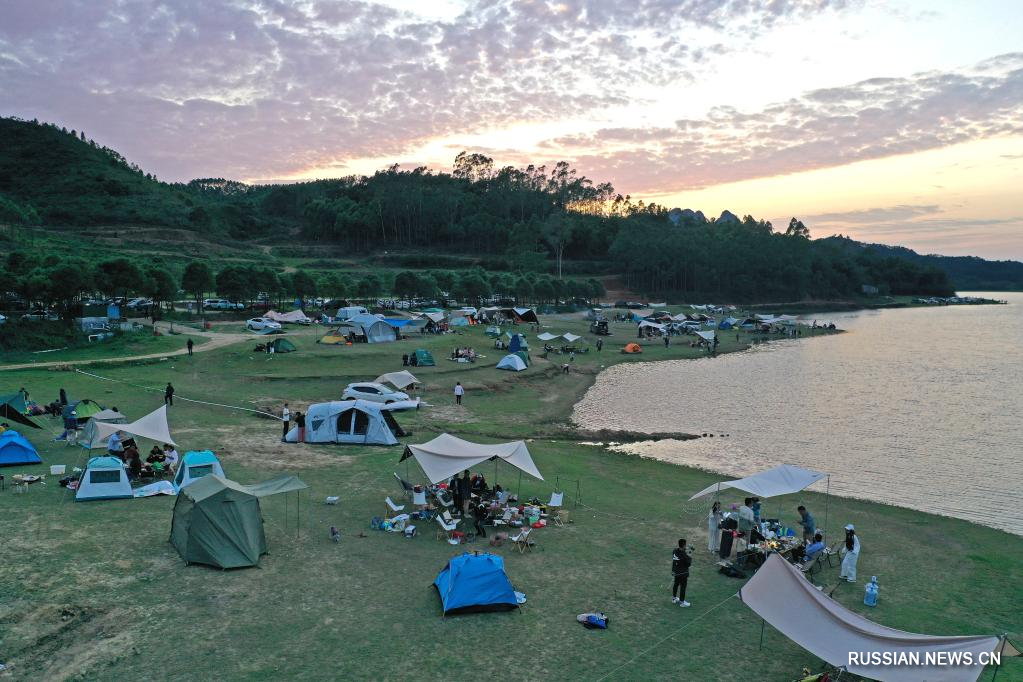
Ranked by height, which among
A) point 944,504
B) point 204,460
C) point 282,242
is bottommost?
point 944,504

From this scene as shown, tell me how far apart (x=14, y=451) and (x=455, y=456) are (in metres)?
14.0

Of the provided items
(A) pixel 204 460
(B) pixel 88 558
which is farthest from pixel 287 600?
(A) pixel 204 460

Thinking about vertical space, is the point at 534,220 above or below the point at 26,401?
Answer: above

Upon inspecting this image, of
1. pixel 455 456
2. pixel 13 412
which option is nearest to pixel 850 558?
pixel 455 456

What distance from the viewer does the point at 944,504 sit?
76.7 ft

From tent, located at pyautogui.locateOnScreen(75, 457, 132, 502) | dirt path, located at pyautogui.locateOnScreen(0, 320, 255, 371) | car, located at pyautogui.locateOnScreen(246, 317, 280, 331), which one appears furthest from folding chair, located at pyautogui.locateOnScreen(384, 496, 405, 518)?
car, located at pyautogui.locateOnScreen(246, 317, 280, 331)

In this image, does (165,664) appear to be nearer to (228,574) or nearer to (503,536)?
(228,574)

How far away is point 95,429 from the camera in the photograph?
22.1 metres

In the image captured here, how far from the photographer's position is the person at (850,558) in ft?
50.4

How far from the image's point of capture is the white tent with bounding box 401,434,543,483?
18.3m

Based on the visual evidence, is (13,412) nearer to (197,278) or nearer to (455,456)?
(455,456)

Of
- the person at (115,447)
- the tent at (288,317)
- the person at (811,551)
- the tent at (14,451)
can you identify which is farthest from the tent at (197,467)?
the tent at (288,317)

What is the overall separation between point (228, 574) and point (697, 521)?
479 inches

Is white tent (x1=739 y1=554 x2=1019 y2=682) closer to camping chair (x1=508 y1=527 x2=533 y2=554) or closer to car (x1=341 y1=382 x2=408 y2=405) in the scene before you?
camping chair (x1=508 y1=527 x2=533 y2=554)
